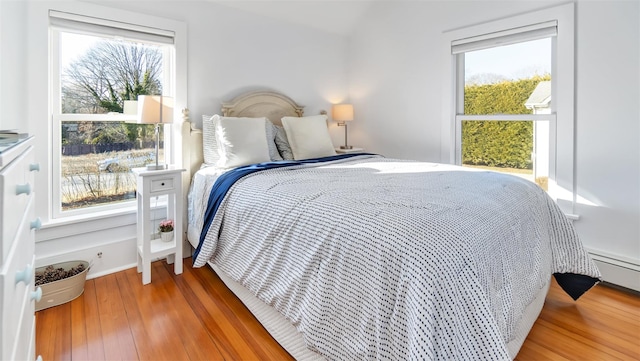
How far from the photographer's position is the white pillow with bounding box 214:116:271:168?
2.52 m

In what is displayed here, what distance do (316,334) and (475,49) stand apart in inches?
114

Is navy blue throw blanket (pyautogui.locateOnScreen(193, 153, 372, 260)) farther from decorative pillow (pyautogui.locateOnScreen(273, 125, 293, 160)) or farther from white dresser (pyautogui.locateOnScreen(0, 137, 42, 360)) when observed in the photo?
white dresser (pyautogui.locateOnScreen(0, 137, 42, 360))

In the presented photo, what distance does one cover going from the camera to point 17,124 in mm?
2020

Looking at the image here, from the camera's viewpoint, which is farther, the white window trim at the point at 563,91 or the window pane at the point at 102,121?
the white window trim at the point at 563,91

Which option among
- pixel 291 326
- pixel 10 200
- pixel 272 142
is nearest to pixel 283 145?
pixel 272 142

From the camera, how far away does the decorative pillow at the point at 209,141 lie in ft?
8.75

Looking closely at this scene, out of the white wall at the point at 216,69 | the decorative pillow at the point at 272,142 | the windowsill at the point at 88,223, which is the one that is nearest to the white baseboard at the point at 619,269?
the decorative pillow at the point at 272,142

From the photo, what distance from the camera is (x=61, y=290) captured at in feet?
6.48

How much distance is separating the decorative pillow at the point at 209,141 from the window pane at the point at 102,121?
43 centimetres

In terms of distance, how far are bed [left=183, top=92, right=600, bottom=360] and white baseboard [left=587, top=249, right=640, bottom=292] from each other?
2.01 ft

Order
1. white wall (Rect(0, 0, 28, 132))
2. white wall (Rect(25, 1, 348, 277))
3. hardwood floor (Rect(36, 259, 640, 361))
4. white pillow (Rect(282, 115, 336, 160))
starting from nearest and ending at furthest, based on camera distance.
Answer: hardwood floor (Rect(36, 259, 640, 361)) → white wall (Rect(0, 0, 28, 132)) → white wall (Rect(25, 1, 348, 277)) → white pillow (Rect(282, 115, 336, 160))

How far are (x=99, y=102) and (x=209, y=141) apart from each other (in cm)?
82

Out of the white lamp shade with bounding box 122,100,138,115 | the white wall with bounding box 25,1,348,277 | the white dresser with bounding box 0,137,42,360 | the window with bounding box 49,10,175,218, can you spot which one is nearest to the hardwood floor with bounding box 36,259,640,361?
the white wall with bounding box 25,1,348,277

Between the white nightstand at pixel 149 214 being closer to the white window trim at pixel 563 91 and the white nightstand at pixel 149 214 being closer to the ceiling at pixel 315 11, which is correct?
the ceiling at pixel 315 11
